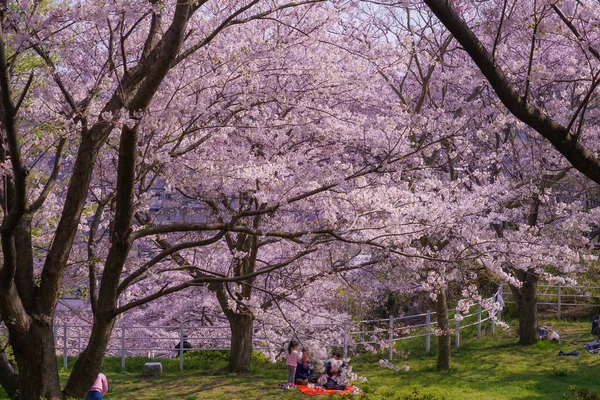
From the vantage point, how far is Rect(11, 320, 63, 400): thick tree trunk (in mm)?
6469

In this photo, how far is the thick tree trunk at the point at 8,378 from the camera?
6.79m

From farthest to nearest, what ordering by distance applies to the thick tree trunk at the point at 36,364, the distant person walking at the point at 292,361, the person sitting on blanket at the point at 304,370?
1. the person sitting on blanket at the point at 304,370
2. the distant person walking at the point at 292,361
3. the thick tree trunk at the point at 36,364

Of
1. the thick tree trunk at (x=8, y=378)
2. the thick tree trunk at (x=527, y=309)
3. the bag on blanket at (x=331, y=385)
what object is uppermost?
the thick tree trunk at (x=527, y=309)

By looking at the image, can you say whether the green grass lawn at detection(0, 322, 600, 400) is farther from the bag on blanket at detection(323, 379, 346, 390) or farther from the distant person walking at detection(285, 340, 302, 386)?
the bag on blanket at detection(323, 379, 346, 390)

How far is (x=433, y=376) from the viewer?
1354 centimetres

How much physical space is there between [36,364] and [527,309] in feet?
38.8

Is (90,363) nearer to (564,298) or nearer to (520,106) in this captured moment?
(520,106)

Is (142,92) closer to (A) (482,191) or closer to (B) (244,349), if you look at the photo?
(A) (482,191)

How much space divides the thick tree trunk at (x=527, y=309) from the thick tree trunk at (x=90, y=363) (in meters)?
11.1

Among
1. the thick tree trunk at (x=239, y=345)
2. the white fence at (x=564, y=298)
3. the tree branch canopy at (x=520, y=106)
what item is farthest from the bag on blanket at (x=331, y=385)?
the tree branch canopy at (x=520, y=106)

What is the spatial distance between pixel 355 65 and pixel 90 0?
4.54 m

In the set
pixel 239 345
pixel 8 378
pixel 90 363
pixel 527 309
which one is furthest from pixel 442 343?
pixel 8 378

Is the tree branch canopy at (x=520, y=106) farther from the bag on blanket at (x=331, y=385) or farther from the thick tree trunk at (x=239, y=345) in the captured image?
the thick tree trunk at (x=239, y=345)

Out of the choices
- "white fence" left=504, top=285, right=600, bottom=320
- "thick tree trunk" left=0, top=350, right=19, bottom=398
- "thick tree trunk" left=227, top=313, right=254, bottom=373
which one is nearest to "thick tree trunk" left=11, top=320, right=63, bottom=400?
"thick tree trunk" left=0, top=350, right=19, bottom=398
